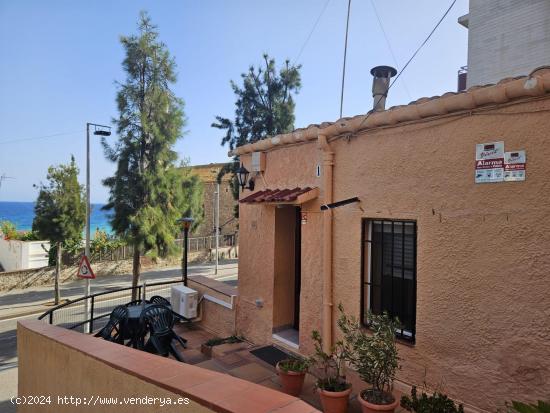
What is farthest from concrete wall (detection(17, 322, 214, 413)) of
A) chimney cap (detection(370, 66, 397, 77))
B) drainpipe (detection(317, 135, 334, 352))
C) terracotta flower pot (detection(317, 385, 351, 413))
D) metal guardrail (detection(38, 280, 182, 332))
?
metal guardrail (detection(38, 280, 182, 332))

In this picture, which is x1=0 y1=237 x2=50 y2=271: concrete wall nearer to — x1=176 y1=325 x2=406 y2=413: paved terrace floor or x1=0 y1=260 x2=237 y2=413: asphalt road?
x1=0 y1=260 x2=237 y2=413: asphalt road

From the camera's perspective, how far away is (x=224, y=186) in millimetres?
36906

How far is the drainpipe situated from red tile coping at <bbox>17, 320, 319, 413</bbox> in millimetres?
3088

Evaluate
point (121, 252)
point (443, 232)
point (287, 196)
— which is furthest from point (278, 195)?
point (121, 252)

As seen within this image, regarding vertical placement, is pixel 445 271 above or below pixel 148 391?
above

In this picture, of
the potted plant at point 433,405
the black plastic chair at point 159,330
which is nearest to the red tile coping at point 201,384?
the potted plant at point 433,405

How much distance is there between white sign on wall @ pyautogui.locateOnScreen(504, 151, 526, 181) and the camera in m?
3.91

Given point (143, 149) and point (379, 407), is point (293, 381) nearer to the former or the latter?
point (379, 407)

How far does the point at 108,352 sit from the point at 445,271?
13.2ft

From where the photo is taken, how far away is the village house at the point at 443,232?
3.84 m

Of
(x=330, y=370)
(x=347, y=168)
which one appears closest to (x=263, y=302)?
(x=330, y=370)

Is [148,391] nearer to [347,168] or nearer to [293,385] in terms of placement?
[293,385]

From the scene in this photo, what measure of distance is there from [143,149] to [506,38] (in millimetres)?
13765

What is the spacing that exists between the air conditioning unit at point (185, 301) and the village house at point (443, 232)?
128 inches
